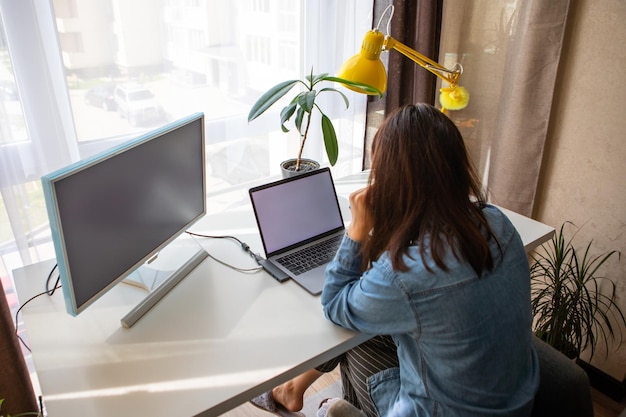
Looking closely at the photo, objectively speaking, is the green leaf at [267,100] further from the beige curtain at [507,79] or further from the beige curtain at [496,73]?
the beige curtain at [507,79]

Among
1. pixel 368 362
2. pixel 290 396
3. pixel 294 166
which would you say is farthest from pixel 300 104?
pixel 290 396

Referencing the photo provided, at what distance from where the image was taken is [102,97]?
1600 millimetres

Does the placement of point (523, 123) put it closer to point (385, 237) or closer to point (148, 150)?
point (385, 237)

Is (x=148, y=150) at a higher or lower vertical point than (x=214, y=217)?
higher

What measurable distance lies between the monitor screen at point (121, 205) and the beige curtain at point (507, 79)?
1228 mm

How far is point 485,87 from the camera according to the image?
2.05 meters

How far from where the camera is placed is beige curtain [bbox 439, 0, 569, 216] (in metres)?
1.73

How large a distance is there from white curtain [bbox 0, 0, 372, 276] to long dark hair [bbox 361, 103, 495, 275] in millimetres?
996

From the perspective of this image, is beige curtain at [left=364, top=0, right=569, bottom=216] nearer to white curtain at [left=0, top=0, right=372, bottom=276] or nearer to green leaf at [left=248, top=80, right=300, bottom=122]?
white curtain at [left=0, top=0, right=372, bottom=276]

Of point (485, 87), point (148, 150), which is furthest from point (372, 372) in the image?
point (485, 87)

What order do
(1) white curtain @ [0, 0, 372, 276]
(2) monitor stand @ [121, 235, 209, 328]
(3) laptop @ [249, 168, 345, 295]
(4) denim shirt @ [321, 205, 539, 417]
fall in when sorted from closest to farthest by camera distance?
(4) denim shirt @ [321, 205, 539, 417] → (2) monitor stand @ [121, 235, 209, 328] → (3) laptop @ [249, 168, 345, 295] → (1) white curtain @ [0, 0, 372, 276]

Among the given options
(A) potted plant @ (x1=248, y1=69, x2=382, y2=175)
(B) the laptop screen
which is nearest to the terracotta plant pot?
(A) potted plant @ (x1=248, y1=69, x2=382, y2=175)

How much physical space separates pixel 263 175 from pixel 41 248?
900mm

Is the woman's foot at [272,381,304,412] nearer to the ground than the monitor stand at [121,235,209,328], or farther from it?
nearer to the ground
